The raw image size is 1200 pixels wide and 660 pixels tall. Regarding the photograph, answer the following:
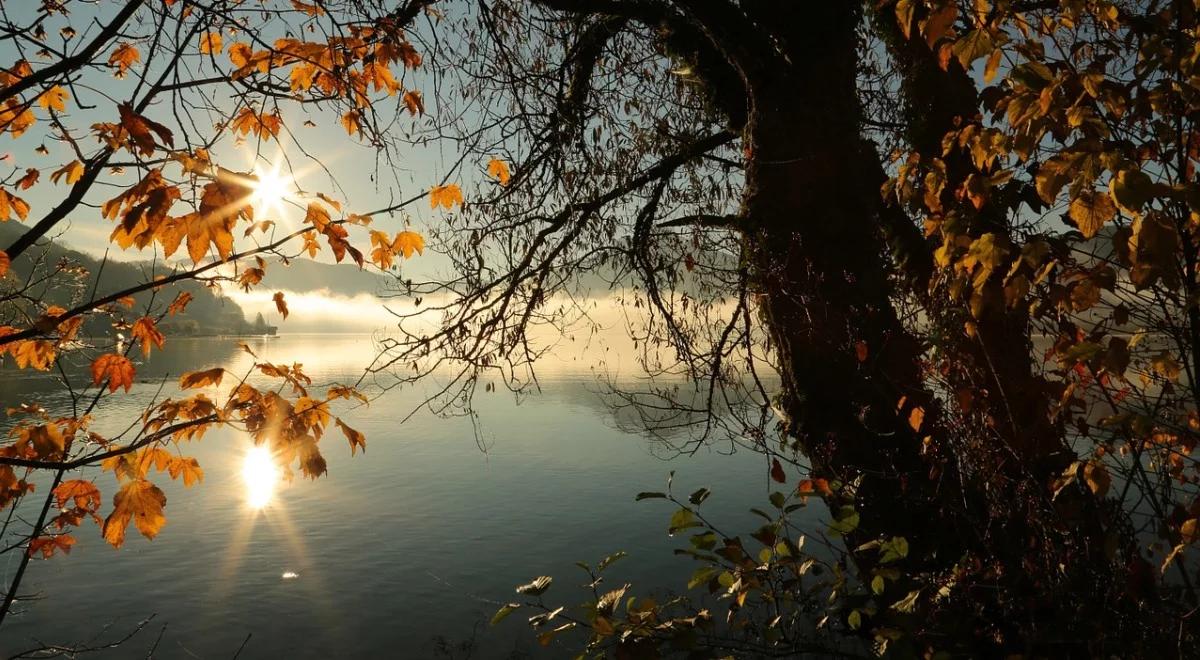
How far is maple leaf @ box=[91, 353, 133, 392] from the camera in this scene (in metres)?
3.18

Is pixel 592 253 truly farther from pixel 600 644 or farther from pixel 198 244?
pixel 198 244

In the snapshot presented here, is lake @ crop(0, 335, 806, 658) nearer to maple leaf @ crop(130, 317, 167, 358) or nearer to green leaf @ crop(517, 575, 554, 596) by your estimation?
green leaf @ crop(517, 575, 554, 596)

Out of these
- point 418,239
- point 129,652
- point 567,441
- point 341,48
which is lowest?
point 129,652

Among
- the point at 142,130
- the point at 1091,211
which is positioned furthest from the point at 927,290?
the point at 142,130

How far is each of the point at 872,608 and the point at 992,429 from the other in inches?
50.7

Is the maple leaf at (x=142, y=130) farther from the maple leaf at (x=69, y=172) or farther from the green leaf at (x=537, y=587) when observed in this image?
the green leaf at (x=537, y=587)

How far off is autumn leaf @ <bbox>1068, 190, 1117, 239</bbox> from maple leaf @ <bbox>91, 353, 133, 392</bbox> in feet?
13.2

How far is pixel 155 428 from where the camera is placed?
3.52 m

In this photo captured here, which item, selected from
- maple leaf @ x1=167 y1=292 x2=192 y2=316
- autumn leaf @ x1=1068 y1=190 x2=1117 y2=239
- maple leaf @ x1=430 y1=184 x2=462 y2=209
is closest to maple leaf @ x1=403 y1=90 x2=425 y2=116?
maple leaf @ x1=430 y1=184 x2=462 y2=209

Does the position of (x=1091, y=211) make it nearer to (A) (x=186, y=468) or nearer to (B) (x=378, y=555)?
(A) (x=186, y=468)

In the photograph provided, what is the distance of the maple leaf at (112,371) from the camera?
3.18 metres

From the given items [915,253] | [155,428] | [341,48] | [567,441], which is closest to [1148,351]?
[915,253]

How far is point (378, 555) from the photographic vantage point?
1555 centimetres

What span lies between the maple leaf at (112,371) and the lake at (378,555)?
5.12m
